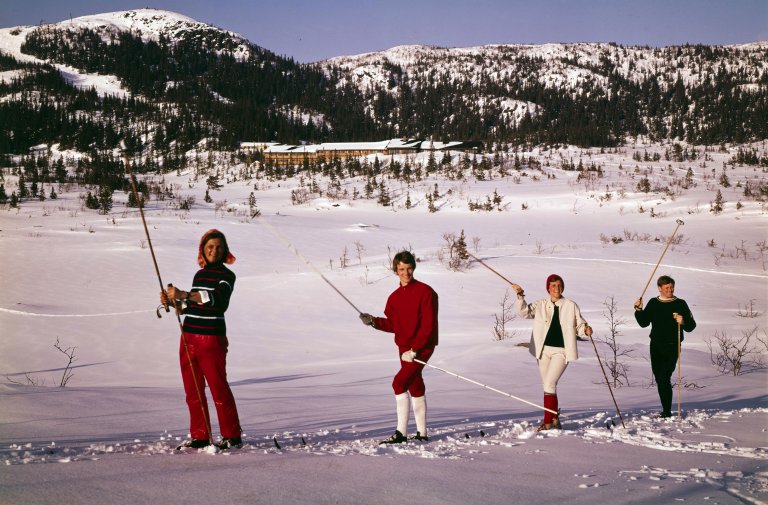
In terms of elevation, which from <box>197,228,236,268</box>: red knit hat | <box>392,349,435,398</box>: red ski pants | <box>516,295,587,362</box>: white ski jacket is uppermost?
<box>197,228,236,268</box>: red knit hat

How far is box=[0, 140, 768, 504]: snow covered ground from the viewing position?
10.2ft

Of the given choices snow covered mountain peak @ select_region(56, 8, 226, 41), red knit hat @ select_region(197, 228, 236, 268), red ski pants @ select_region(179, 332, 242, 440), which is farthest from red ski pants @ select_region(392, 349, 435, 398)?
snow covered mountain peak @ select_region(56, 8, 226, 41)

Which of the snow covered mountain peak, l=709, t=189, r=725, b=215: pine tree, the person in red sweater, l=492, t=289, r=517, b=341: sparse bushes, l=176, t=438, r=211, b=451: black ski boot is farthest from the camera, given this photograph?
the snow covered mountain peak

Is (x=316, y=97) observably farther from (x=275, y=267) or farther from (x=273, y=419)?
(x=273, y=419)

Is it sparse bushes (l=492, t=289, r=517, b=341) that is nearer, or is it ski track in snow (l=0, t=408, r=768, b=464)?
ski track in snow (l=0, t=408, r=768, b=464)

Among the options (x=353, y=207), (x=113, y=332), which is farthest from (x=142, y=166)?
(x=113, y=332)

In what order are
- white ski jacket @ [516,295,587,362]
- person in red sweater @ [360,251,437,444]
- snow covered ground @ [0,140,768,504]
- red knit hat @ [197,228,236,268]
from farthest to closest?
white ski jacket @ [516,295,587,362]
person in red sweater @ [360,251,437,444]
red knit hat @ [197,228,236,268]
snow covered ground @ [0,140,768,504]

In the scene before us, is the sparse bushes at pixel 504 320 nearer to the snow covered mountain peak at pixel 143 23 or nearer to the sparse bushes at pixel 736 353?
the sparse bushes at pixel 736 353

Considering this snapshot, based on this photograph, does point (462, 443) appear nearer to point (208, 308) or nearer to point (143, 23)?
point (208, 308)

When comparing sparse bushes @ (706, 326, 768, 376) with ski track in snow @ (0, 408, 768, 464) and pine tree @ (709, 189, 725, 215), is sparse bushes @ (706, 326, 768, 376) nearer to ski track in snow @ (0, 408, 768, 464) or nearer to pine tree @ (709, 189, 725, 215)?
ski track in snow @ (0, 408, 768, 464)

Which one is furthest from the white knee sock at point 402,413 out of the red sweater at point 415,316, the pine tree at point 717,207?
the pine tree at point 717,207

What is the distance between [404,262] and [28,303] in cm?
1110

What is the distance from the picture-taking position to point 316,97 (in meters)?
123

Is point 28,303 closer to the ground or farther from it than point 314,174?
closer to the ground
